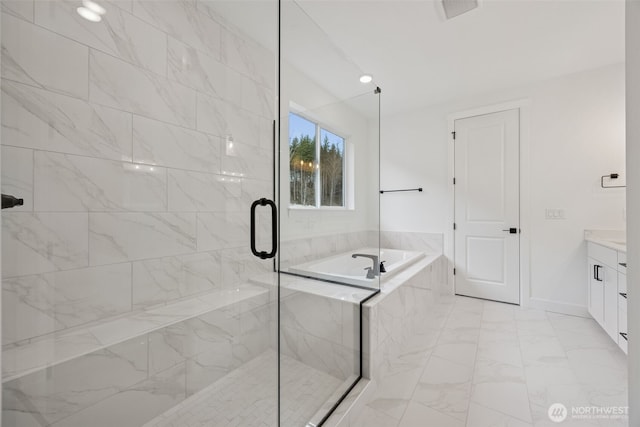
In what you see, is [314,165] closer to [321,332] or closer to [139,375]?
[321,332]

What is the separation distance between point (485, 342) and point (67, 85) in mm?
3196

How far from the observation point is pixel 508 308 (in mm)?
2936

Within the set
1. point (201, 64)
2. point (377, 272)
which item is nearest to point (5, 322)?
point (201, 64)

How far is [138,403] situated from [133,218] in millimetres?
930

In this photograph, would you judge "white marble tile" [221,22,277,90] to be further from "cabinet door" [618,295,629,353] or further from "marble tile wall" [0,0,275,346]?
"cabinet door" [618,295,629,353]

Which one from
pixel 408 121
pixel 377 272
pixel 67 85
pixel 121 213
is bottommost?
pixel 377 272

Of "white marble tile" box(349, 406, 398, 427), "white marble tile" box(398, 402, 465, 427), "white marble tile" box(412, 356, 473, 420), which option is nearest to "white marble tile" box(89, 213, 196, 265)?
"white marble tile" box(349, 406, 398, 427)

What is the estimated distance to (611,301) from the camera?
6.74ft

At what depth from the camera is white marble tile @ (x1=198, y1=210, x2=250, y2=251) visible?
1.84 meters

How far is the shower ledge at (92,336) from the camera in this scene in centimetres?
106

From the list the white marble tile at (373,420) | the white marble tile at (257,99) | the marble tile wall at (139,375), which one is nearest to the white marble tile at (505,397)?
the white marble tile at (373,420)

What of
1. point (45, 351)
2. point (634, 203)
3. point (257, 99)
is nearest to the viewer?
point (634, 203)

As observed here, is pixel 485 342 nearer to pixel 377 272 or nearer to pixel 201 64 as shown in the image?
pixel 377 272

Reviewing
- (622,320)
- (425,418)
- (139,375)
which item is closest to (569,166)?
(622,320)
